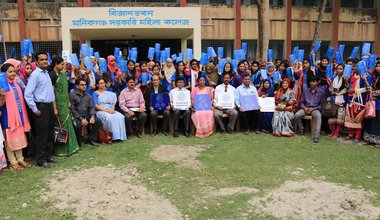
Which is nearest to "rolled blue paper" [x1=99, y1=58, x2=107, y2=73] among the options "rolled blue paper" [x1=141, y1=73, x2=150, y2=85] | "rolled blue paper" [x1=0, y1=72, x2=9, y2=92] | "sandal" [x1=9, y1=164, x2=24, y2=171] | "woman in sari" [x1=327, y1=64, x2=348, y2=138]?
"rolled blue paper" [x1=141, y1=73, x2=150, y2=85]

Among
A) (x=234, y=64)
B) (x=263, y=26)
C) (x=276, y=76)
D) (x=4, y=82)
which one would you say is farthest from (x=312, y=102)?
(x=4, y=82)

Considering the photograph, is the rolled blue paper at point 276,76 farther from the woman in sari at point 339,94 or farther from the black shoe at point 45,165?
the black shoe at point 45,165

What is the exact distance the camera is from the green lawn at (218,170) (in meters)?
4.25

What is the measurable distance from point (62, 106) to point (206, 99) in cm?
310

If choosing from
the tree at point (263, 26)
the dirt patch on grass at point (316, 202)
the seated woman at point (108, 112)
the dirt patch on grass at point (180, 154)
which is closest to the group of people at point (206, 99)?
the seated woman at point (108, 112)

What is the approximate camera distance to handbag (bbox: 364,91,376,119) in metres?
6.90

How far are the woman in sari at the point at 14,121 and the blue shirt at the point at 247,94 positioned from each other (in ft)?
14.3

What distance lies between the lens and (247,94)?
802 centimetres

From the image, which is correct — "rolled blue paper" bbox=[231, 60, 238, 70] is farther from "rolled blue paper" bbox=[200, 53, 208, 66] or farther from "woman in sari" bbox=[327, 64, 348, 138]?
"woman in sari" bbox=[327, 64, 348, 138]

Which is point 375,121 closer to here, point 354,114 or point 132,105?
point 354,114

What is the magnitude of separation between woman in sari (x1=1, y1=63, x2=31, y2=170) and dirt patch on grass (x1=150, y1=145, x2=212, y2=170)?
2093 millimetres

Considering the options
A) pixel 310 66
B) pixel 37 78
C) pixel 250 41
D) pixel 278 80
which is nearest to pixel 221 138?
pixel 278 80

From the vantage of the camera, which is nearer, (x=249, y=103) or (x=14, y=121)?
(x=14, y=121)

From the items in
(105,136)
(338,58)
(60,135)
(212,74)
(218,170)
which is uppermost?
(338,58)
